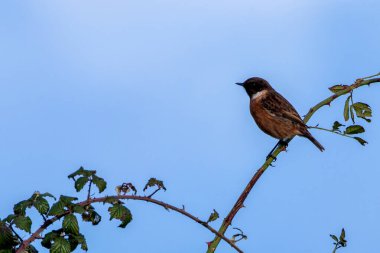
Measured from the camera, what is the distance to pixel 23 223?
2.99 m

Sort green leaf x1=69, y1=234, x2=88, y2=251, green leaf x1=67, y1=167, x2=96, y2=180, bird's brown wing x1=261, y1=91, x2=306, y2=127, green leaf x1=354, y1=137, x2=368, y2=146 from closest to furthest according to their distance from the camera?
1. green leaf x1=69, y1=234, x2=88, y2=251
2. green leaf x1=67, y1=167, x2=96, y2=180
3. green leaf x1=354, y1=137, x2=368, y2=146
4. bird's brown wing x1=261, y1=91, x2=306, y2=127

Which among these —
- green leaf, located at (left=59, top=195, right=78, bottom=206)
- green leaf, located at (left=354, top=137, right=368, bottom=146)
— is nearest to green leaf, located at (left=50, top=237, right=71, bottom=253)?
green leaf, located at (left=59, top=195, right=78, bottom=206)

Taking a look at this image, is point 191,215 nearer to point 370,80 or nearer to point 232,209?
point 232,209

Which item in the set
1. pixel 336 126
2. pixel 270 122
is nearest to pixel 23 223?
pixel 336 126

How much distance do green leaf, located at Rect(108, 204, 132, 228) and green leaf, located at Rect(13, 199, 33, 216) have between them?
1.53 feet

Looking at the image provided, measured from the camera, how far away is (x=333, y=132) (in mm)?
3721

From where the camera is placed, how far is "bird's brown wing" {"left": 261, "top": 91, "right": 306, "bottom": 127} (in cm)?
968

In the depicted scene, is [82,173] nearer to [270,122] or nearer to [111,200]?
[111,200]

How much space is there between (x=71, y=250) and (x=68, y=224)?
167 mm

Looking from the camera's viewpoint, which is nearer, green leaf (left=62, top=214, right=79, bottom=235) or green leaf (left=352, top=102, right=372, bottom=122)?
green leaf (left=62, top=214, right=79, bottom=235)

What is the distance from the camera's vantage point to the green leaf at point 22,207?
10.1 feet

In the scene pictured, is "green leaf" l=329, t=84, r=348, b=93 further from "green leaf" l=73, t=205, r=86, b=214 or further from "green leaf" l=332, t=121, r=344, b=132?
"green leaf" l=73, t=205, r=86, b=214

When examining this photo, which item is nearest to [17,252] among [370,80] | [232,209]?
[232,209]

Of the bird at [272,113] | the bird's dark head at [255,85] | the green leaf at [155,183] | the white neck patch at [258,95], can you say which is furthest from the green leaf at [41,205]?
the bird's dark head at [255,85]
